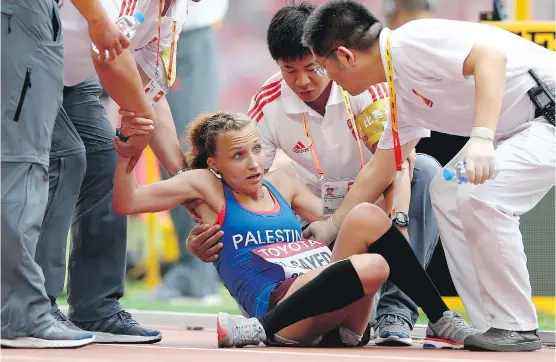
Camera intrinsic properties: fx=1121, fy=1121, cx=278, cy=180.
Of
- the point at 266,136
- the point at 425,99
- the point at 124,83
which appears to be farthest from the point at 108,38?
the point at 266,136

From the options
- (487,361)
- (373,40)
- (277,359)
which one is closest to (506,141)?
(373,40)

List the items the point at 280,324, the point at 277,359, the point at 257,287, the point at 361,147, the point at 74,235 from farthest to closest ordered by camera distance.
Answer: the point at 361,147 < the point at 74,235 < the point at 257,287 < the point at 280,324 < the point at 277,359

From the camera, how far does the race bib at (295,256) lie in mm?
4133

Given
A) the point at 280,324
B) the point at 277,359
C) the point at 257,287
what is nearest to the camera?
the point at 277,359

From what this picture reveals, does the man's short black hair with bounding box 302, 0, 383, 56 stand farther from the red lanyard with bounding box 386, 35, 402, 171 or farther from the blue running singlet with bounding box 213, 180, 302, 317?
the blue running singlet with bounding box 213, 180, 302, 317

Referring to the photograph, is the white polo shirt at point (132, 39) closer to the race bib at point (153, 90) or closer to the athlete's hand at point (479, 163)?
the race bib at point (153, 90)

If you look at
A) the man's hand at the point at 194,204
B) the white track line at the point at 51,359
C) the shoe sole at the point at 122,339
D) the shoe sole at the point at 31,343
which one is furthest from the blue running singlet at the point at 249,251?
the white track line at the point at 51,359

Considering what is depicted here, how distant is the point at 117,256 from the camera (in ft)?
14.5

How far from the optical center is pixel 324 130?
4.85m

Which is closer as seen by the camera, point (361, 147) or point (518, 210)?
point (518, 210)

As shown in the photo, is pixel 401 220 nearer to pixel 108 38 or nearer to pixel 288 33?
pixel 288 33

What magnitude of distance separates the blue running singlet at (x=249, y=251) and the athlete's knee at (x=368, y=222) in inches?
12.8

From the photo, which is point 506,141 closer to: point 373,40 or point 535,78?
point 535,78

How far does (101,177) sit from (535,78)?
170cm
